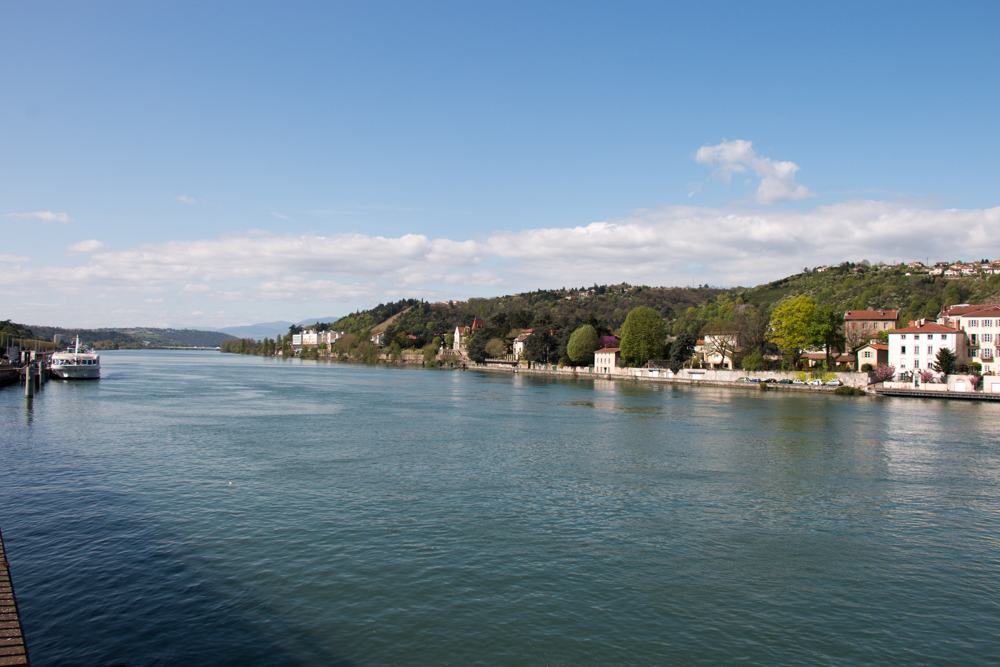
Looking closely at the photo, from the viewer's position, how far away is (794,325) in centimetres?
6481

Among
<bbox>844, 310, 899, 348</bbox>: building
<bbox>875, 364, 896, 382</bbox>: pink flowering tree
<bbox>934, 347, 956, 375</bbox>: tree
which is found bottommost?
<bbox>875, 364, 896, 382</bbox>: pink flowering tree

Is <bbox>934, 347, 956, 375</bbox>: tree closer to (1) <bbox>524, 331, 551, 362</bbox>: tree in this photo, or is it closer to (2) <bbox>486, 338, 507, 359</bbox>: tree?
(1) <bbox>524, 331, 551, 362</bbox>: tree

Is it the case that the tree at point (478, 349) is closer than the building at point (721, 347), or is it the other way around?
the building at point (721, 347)

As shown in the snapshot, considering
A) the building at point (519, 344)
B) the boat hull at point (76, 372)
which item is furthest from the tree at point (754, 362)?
the boat hull at point (76, 372)

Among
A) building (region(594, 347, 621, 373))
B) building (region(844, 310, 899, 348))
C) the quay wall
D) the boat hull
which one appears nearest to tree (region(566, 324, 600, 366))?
the quay wall

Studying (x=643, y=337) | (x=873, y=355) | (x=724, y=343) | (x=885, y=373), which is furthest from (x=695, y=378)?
(x=885, y=373)

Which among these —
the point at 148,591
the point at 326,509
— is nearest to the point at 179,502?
the point at 326,509

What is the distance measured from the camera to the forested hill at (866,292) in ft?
306

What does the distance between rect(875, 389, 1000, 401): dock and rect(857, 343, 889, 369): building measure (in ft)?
23.7

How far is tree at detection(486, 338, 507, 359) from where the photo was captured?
117 metres

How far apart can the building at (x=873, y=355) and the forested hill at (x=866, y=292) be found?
6.08m

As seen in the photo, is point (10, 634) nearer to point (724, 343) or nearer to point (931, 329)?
point (931, 329)

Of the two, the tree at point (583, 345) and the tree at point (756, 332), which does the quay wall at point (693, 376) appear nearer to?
the tree at point (583, 345)

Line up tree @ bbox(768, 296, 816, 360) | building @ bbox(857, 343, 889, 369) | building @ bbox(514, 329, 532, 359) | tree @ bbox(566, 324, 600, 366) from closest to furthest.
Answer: building @ bbox(857, 343, 889, 369) < tree @ bbox(768, 296, 816, 360) < tree @ bbox(566, 324, 600, 366) < building @ bbox(514, 329, 532, 359)
